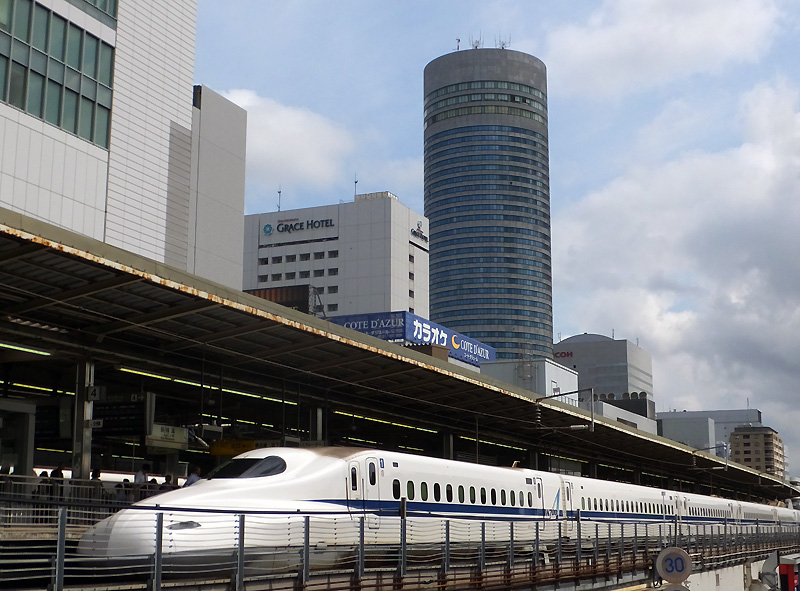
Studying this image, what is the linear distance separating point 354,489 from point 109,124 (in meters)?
30.7

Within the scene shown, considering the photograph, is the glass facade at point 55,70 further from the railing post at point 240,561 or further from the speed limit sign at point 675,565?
the speed limit sign at point 675,565

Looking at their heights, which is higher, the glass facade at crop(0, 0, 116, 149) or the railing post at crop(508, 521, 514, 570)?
the glass facade at crop(0, 0, 116, 149)

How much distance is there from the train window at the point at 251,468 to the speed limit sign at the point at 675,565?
7751 millimetres

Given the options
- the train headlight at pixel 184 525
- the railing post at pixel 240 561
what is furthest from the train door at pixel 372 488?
the railing post at pixel 240 561

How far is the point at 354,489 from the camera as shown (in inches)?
866

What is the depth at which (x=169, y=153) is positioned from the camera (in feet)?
178

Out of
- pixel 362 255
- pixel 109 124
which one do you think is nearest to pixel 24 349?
pixel 109 124

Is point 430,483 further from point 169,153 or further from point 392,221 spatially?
point 392,221

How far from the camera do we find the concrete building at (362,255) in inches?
5861

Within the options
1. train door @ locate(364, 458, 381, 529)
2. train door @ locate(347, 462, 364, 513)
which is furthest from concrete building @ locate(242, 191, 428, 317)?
train door @ locate(347, 462, 364, 513)

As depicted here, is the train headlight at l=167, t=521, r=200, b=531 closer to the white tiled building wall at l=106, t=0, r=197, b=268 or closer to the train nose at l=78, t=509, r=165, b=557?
the train nose at l=78, t=509, r=165, b=557

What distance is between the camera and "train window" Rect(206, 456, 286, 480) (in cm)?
1995

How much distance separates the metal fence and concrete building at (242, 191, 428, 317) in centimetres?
12192

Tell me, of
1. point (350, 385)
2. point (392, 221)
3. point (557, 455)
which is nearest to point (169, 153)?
point (350, 385)
